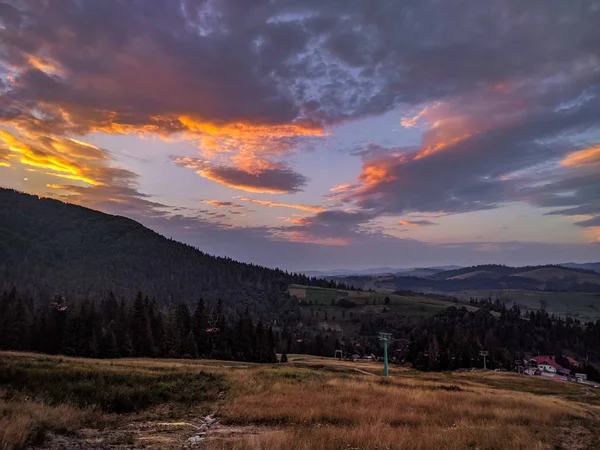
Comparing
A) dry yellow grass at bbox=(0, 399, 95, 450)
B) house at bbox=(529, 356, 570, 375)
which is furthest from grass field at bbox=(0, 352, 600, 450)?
house at bbox=(529, 356, 570, 375)

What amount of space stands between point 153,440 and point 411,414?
11.4 meters

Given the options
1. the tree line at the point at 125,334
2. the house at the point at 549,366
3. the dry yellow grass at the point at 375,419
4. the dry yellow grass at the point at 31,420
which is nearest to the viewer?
the dry yellow grass at the point at 31,420

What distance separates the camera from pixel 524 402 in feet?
91.4

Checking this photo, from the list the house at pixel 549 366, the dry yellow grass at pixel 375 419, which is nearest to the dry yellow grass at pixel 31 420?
the dry yellow grass at pixel 375 419

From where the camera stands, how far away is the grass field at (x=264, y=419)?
12430mm

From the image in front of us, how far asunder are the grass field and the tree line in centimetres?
5078

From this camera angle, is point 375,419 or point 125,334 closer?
point 375,419

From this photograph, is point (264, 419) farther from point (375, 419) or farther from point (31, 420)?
point (31, 420)

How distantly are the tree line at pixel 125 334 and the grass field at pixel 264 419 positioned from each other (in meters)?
50.8

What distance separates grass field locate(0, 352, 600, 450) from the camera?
12430 millimetres

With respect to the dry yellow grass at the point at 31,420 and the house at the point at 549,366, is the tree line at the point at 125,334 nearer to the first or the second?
the dry yellow grass at the point at 31,420

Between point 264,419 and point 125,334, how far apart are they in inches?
2601

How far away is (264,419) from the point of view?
17.5 metres

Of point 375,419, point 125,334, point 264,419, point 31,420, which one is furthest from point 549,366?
point 31,420
